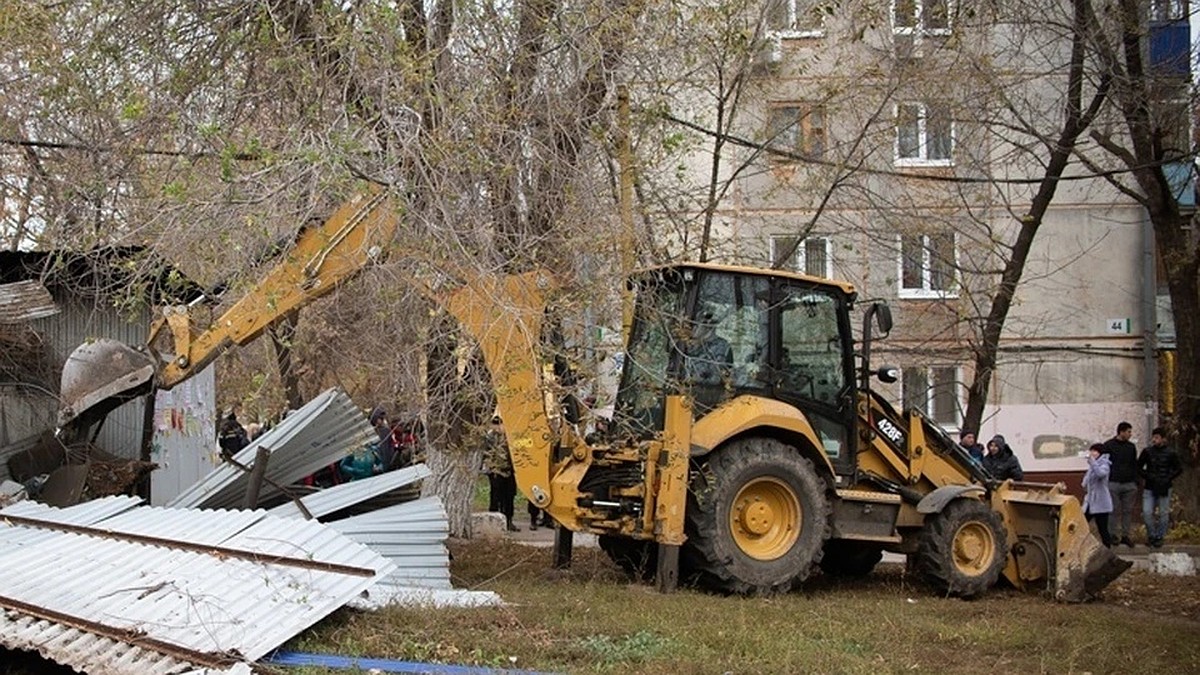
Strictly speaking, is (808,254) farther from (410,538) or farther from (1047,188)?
(410,538)

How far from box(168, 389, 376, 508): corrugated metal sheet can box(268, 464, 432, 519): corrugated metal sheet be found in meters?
0.83

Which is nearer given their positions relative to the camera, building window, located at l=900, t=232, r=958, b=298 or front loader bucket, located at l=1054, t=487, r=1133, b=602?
front loader bucket, located at l=1054, t=487, r=1133, b=602

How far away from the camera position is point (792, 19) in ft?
56.4

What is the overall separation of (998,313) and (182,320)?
1112 cm

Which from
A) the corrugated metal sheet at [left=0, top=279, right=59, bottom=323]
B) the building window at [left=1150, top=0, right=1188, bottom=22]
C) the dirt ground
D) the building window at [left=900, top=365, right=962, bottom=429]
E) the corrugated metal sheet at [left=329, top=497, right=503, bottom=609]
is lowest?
the dirt ground

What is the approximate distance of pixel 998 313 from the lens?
1864cm

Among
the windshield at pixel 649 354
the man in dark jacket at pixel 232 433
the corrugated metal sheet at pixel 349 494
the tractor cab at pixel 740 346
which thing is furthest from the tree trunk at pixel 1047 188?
the man in dark jacket at pixel 232 433

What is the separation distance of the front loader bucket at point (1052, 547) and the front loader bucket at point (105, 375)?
7.51 metres

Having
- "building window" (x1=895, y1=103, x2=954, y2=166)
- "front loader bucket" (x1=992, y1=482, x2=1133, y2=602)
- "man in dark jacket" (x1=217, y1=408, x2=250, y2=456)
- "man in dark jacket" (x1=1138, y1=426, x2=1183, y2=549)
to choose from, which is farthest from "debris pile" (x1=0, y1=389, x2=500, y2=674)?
"man in dark jacket" (x1=1138, y1=426, x2=1183, y2=549)

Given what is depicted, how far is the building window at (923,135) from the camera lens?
1822cm

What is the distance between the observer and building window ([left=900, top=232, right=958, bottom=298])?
19906mm

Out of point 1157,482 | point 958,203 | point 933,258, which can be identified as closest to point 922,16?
point 933,258

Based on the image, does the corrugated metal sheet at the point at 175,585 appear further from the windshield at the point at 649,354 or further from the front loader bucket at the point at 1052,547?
the front loader bucket at the point at 1052,547

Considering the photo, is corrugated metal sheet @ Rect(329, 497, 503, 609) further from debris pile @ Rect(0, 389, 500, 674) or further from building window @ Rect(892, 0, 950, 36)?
building window @ Rect(892, 0, 950, 36)
